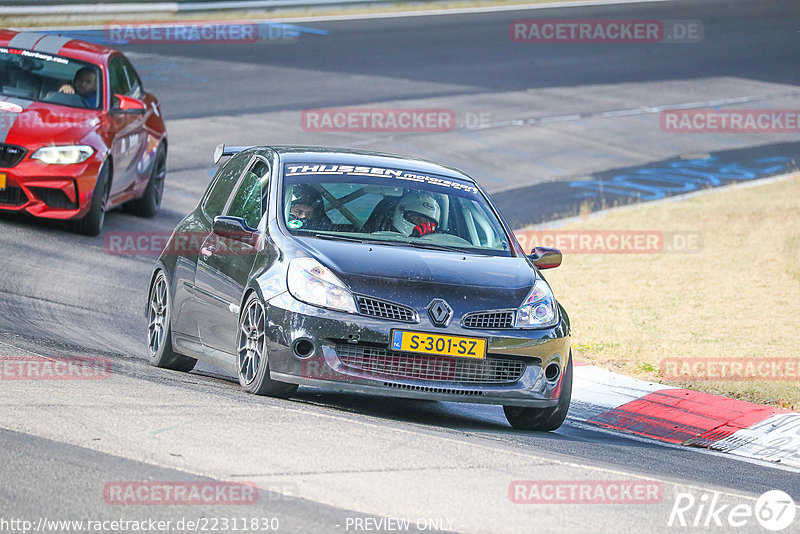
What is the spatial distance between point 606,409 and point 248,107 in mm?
15293

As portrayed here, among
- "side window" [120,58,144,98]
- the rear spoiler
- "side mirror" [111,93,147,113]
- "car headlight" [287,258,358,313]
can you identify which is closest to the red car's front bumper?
"side mirror" [111,93,147,113]

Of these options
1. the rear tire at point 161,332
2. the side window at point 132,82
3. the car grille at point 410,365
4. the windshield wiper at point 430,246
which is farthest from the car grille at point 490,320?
the side window at point 132,82

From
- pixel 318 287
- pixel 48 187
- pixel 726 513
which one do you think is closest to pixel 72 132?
pixel 48 187

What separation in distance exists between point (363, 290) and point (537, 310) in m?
1.09

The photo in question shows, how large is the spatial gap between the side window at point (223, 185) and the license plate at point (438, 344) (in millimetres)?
2212

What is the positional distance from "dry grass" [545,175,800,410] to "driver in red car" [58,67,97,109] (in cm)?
537

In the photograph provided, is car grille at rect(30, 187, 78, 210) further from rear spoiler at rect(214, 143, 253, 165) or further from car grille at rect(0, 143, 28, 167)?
rear spoiler at rect(214, 143, 253, 165)

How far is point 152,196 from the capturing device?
16328 mm

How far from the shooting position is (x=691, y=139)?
2652cm

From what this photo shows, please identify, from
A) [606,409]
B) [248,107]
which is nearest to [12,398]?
[606,409]

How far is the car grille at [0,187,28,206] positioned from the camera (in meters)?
13.6

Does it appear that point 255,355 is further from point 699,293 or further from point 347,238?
point 699,293

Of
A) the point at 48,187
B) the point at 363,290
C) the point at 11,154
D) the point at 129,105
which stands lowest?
the point at 48,187

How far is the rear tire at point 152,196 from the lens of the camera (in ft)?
53.3
